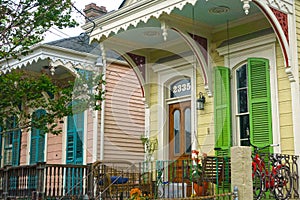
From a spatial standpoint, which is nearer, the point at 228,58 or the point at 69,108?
the point at 69,108

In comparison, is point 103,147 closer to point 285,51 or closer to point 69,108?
point 69,108

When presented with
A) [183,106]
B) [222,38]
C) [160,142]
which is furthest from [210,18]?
[160,142]

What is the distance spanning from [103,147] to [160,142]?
7.42 ft

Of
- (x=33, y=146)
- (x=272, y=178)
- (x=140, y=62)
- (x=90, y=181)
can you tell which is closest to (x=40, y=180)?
(x=90, y=181)

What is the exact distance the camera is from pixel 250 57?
8.48 metres

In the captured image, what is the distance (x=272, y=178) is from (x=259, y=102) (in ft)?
5.66

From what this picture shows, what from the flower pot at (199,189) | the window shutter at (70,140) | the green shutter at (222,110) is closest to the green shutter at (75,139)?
the window shutter at (70,140)

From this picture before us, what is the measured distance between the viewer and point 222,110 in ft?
28.7

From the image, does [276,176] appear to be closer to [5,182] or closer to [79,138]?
[5,182]

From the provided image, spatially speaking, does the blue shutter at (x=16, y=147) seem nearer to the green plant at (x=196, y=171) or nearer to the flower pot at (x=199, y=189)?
the flower pot at (x=199, y=189)

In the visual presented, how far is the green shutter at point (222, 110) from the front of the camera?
858 centimetres

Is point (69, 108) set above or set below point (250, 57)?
below

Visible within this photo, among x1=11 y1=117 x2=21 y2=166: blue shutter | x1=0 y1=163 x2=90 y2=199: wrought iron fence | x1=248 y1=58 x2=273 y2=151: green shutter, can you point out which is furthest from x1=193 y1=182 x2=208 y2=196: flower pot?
x1=11 y1=117 x2=21 y2=166: blue shutter

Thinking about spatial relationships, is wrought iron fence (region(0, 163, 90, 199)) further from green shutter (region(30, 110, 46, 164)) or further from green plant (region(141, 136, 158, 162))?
green shutter (region(30, 110, 46, 164))
